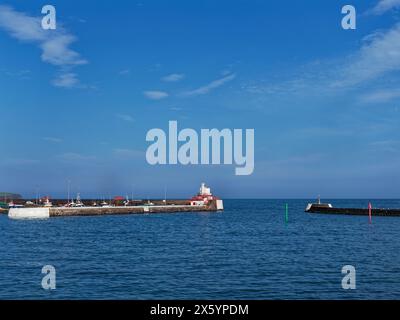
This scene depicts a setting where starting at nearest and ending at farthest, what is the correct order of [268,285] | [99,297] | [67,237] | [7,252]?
[99,297] → [268,285] → [7,252] → [67,237]

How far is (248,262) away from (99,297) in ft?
56.6

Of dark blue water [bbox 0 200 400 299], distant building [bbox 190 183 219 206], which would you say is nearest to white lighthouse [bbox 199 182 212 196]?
distant building [bbox 190 183 219 206]

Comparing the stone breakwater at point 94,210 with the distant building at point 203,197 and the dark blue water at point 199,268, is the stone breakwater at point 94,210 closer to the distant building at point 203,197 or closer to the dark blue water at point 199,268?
the distant building at point 203,197

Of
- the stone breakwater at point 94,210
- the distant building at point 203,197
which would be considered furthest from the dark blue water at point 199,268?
→ the distant building at point 203,197

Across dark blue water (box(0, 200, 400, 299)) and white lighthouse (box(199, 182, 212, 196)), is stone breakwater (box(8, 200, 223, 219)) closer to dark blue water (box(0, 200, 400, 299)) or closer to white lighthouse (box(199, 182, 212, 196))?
white lighthouse (box(199, 182, 212, 196))

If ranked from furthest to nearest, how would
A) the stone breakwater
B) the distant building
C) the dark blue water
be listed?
the distant building, the stone breakwater, the dark blue water

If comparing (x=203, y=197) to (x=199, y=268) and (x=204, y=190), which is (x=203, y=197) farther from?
(x=199, y=268)

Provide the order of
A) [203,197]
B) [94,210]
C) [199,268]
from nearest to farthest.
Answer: [199,268], [94,210], [203,197]

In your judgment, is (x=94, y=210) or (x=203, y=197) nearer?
(x=94, y=210)

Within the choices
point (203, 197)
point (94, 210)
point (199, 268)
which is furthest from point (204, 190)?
point (199, 268)
